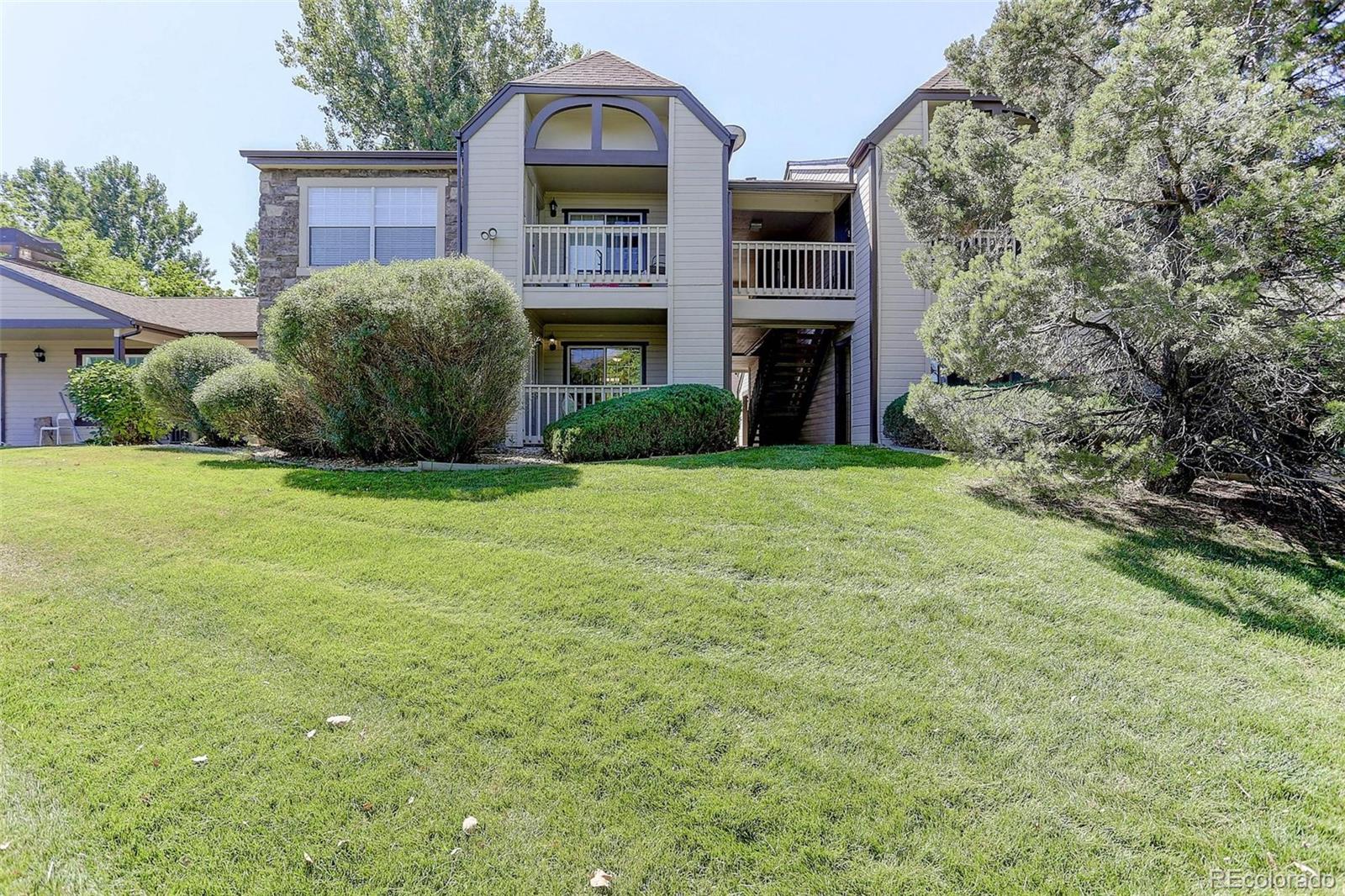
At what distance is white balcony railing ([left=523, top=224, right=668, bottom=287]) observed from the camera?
11.0 meters

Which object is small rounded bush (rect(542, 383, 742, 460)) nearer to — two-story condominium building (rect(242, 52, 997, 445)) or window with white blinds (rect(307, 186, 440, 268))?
two-story condominium building (rect(242, 52, 997, 445))

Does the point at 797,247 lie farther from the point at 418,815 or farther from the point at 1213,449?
the point at 418,815

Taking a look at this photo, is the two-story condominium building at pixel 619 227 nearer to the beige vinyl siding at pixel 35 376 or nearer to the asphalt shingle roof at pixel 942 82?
the asphalt shingle roof at pixel 942 82

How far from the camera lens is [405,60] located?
825 inches

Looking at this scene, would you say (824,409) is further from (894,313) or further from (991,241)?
(991,241)

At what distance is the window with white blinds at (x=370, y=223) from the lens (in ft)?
37.8

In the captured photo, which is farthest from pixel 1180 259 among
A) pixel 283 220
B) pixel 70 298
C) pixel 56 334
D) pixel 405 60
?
pixel 405 60

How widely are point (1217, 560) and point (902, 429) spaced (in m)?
5.48

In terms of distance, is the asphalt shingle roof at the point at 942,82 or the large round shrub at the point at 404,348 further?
the asphalt shingle roof at the point at 942,82

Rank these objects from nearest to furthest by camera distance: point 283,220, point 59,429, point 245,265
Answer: point 283,220
point 59,429
point 245,265

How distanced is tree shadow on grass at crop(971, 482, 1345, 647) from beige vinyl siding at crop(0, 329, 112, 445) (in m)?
20.0

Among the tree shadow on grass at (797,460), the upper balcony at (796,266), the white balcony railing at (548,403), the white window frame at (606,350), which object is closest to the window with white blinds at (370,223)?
the white window frame at (606,350)

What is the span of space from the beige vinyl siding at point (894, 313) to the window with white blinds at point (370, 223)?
8.56m

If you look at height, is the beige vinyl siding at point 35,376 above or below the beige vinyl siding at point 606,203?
below
